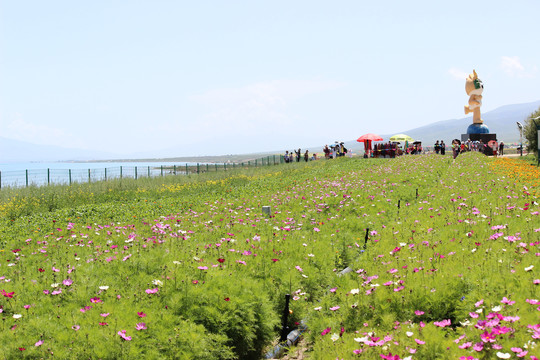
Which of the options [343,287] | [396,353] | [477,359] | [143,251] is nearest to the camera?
[477,359]

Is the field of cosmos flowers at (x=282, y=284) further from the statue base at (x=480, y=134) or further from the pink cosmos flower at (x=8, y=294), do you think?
the statue base at (x=480, y=134)

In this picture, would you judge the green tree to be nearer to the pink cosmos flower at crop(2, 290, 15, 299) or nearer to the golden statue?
the golden statue

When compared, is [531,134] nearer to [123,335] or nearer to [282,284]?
[282,284]

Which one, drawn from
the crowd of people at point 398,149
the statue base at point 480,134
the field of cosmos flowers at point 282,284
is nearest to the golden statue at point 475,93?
the statue base at point 480,134

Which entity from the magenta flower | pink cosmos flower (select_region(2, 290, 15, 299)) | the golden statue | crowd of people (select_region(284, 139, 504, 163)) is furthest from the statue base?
pink cosmos flower (select_region(2, 290, 15, 299))

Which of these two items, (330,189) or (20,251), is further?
(330,189)

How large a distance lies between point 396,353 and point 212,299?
9.30 ft

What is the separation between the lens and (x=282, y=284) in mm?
7953

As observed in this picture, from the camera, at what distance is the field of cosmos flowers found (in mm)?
5121

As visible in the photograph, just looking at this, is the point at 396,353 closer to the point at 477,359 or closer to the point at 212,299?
the point at 477,359

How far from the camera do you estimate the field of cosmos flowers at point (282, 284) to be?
16.8 feet

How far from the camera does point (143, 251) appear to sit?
8531 millimetres

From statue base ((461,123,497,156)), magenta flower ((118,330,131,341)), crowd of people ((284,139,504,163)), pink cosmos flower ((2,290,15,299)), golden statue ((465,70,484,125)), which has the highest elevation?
golden statue ((465,70,484,125))

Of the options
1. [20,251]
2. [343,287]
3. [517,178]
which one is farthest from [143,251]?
[517,178]
